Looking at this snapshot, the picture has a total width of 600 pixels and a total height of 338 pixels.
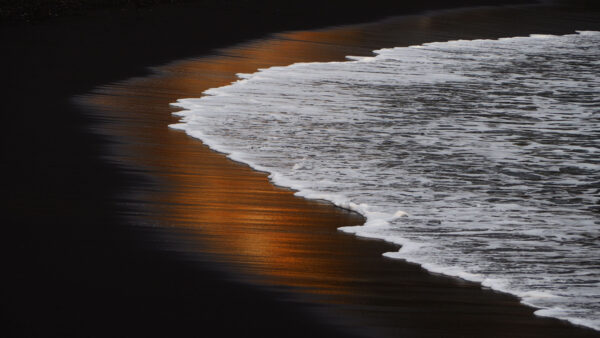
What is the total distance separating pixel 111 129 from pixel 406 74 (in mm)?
6687

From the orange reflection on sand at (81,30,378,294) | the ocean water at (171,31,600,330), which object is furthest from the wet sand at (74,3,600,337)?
the ocean water at (171,31,600,330)

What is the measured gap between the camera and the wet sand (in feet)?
17.1

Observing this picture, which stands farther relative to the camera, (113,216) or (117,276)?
(113,216)

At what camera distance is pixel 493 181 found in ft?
27.9

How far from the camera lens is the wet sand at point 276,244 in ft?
17.1

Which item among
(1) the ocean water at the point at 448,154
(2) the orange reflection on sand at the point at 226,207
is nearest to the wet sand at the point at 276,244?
(2) the orange reflection on sand at the point at 226,207

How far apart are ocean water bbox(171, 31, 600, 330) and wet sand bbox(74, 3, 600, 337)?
0.66 ft

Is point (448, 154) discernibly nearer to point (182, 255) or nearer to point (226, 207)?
point (226, 207)

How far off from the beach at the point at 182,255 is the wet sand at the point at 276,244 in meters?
0.01

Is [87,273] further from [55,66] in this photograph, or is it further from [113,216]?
[55,66]

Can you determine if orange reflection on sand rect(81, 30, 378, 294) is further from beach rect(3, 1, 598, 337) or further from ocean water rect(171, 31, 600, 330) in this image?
ocean water rect(171, 31, 600, 330)

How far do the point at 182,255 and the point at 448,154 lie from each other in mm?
4117

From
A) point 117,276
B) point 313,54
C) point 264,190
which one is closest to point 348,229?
point 264,190

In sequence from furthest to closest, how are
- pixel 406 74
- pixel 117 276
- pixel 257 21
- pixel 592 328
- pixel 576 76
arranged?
pixel 257 21
pixel 576 76
pixel 406 74
pixel 117 276
pixel 592 328
